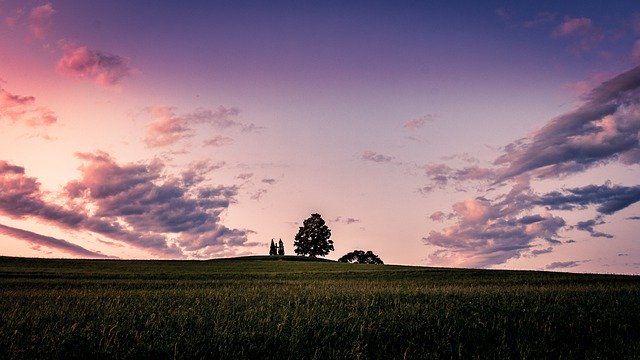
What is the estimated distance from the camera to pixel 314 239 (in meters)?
97.1

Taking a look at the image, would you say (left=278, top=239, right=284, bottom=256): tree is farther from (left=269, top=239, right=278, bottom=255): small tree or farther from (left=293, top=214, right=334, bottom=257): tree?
(left=293, top=214, right=334, bottom=257): tree

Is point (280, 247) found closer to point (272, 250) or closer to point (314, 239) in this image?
point (272, 250)

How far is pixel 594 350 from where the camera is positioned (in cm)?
679

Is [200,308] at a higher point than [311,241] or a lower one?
lower

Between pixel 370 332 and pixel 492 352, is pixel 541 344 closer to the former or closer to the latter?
pixel 492 352

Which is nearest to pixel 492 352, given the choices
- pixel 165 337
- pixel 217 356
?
pixel 217 356

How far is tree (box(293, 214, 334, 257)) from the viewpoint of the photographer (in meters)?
97.0

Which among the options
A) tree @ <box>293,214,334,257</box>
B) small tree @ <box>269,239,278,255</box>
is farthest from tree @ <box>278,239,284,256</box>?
tree @ <box>293,214,334,257</box>

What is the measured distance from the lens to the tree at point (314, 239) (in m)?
97.0

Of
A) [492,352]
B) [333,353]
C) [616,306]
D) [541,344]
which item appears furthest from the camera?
[616,306]

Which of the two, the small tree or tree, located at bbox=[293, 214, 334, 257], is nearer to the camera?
tree, located at bbox=[293, 214, 334, 257]

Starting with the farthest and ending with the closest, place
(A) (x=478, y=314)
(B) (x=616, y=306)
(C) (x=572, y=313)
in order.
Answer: (B) (x=616, y=306) < (C) (x=572, y=313) < (A) (x=478, y=314)

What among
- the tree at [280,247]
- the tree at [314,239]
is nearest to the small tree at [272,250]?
the tree at [280,247]

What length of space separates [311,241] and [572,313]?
87708 mm
